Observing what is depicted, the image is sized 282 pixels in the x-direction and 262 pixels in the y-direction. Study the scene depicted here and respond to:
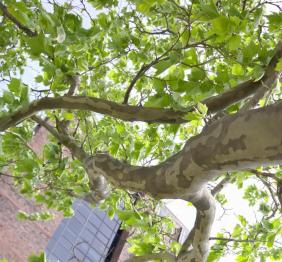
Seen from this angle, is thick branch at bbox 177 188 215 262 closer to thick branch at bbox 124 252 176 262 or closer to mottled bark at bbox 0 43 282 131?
thick branch at bbox 124 252 176 262

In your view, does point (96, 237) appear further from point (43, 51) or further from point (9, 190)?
point (43, 51)

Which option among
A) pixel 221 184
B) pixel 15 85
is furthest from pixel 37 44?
pixel 221 184

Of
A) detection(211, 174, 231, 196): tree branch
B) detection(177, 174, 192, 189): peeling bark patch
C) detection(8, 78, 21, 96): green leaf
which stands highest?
detection(211, 174, 231, 196): tree branch

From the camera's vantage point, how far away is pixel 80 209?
1580 centimetres

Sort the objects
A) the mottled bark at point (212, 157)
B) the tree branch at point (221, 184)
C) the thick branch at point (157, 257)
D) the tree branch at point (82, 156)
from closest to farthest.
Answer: the mottled bark at point (212, 157) < the thick branch at point (157, 257) < the tree branch at point (82, 156) < the tree branch at point (221, 184)

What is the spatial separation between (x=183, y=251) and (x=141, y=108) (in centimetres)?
152

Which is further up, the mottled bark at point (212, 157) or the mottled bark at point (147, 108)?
the mottled bark at point (147, 108)

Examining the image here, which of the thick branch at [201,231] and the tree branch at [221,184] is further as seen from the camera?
the tree branch at [221,184]

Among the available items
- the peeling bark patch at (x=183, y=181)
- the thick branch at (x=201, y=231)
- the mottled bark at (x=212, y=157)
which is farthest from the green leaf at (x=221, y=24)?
the thick branch at (x=201, y=231)

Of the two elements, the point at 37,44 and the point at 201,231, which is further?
the point at 201,231

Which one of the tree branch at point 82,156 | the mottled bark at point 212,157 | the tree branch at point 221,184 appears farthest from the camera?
the tree branch at point 221,184

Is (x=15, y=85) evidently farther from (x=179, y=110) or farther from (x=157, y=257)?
(x=157, y=257)

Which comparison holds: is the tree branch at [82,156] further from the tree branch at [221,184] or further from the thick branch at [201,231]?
the tree branch at [221,184]

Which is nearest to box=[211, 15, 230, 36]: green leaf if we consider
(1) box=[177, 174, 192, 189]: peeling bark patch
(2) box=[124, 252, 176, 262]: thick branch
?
(1) box=[177, 174, 192, 189]: peeling bark patch
